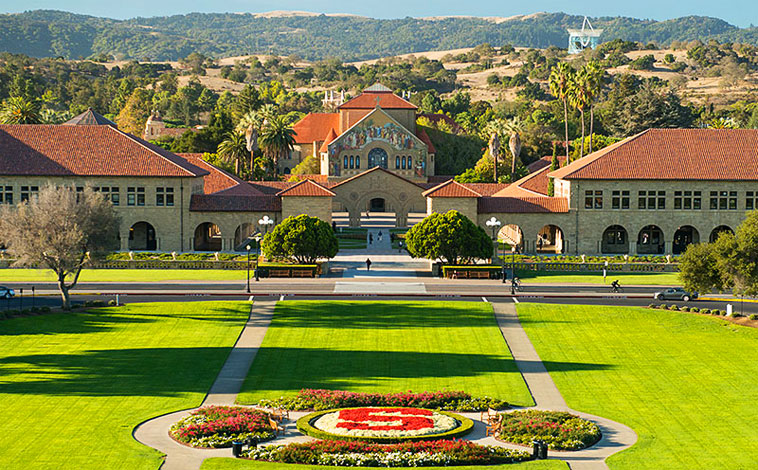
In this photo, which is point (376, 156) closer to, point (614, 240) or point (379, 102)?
point (379, 102)

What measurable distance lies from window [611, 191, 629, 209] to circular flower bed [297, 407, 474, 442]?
59.6 metres

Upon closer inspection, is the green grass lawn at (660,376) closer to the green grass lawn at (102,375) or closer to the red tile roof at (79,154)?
the green grass lawn at (102,375)

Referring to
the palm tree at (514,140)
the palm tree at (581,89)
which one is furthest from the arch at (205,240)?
the palm tree at (581,89)

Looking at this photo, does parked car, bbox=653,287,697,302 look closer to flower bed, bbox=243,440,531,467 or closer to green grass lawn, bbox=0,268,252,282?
green grass lawn, bbox=0,268,252,282

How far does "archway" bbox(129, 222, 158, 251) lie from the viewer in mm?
103000

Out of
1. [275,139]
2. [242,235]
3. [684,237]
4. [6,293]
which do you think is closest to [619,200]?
[684,237]

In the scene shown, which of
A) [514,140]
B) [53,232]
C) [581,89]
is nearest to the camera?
[53,232]

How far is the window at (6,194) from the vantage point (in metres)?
99.4

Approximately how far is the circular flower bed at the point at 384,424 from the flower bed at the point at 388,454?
107cm

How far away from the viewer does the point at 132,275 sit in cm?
8562

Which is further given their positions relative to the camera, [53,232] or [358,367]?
[53,232]

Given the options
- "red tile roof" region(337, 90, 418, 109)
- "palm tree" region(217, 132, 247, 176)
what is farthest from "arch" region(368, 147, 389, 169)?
"palm tree" region(217, 132, 247, 176)

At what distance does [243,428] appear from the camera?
136ft

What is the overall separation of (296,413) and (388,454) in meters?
7.60
